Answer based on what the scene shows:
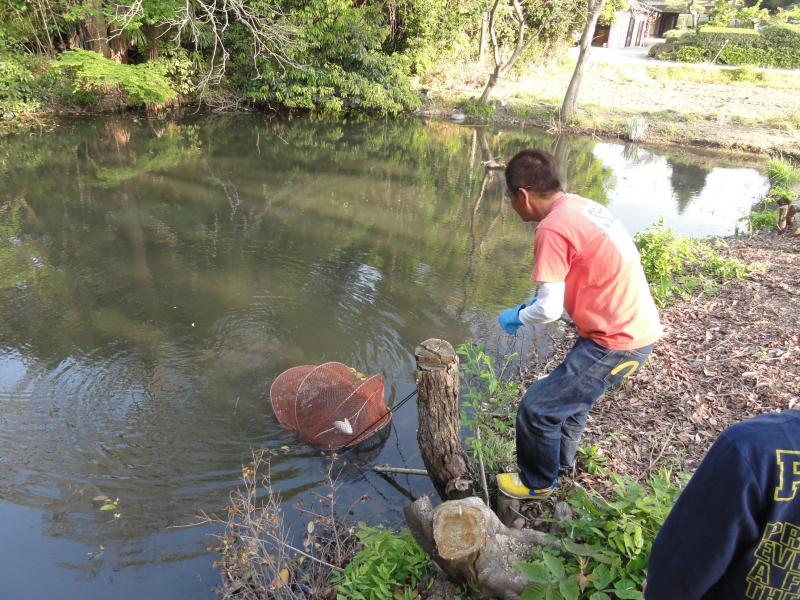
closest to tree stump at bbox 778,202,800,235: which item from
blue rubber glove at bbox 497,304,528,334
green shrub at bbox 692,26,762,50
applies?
blue rubber glove at bbox 497,304,528,334

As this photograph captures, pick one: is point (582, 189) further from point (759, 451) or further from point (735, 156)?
point (759, 451)

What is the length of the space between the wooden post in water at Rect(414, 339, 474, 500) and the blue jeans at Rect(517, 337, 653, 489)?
487 mm

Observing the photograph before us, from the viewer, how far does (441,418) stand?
356 centimetres

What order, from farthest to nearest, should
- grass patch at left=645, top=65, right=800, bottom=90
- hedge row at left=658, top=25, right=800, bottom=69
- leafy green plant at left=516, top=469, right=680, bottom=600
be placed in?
1. hedge row at left=658, top=25, right=800, bottom=69
2. grass patch at left=645, top=65, right=800, bottom=90
3. leafy green plant at left=516, top=469, right=680, bottom=600

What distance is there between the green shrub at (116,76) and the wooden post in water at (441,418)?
1695 cm

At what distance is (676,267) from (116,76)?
16.4 meters

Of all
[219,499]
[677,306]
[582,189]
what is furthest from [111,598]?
[582,189]

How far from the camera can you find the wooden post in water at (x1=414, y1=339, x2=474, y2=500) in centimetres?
341

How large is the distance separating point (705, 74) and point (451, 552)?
3113 centimetres

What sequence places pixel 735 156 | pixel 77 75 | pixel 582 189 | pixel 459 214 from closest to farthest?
1. pixel 459 214
2. pixel 582 189
3. pixel 77 75
4. pixel 735 156

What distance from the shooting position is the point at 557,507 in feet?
10.9

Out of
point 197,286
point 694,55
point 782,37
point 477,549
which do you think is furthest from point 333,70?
point 782,37

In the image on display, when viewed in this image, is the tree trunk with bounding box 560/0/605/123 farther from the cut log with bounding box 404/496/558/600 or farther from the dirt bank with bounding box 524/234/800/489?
the cut log with bounding box 404/496/558/600

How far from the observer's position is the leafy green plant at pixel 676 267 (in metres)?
6.72
